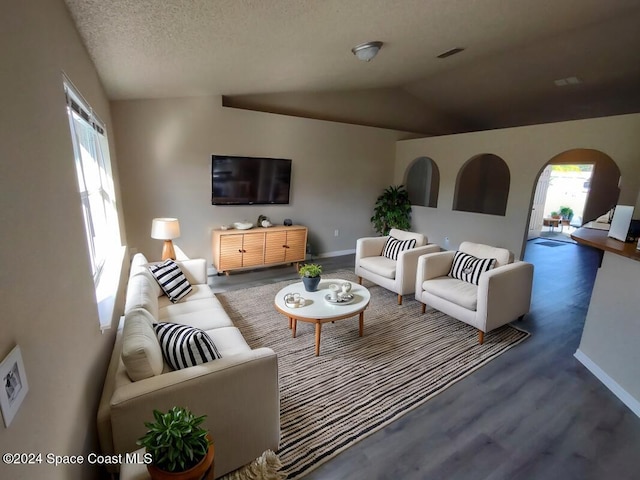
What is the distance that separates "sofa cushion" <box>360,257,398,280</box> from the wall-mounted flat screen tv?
181 centimetres

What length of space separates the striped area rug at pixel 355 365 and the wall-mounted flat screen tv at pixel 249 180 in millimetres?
1631

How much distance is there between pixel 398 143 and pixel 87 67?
5179 millimetres

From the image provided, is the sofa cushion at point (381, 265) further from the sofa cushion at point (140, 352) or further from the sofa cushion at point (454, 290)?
the sofa cushion at point (140, 352)

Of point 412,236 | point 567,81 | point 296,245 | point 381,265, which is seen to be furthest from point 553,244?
point 296,245

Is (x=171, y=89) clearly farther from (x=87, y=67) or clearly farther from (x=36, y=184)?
(x=36, y=184)

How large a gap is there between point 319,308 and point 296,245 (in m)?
2.30

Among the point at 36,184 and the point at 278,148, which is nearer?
the point at 36,184

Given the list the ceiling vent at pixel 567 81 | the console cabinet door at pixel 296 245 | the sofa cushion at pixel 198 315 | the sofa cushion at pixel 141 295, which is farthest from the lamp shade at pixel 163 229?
the ceiling vent at pixel 567 81

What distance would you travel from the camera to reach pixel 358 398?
212 centimetres

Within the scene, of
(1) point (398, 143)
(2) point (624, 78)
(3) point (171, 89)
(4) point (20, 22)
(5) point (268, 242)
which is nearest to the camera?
(4) point (20, 22)

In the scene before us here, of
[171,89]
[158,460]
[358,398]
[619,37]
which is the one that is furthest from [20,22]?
[619,37]

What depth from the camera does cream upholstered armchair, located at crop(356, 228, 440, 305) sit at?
355cm

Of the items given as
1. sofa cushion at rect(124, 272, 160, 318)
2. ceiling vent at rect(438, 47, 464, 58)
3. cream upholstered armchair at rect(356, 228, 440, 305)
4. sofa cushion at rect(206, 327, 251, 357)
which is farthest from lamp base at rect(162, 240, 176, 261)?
ceiling vent at rect(438, 47, 464, 58)

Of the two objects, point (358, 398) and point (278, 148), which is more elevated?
point (278, 148)
